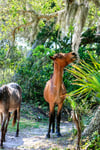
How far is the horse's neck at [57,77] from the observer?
19.5 feet

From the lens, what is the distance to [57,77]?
6.01m

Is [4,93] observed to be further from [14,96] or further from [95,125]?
[95,125]

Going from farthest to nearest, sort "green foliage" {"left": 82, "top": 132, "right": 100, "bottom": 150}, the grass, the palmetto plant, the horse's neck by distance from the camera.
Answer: the grass, the horse's neck, "green foliage" {"left": 82, "top": 132, "right": 100, "bottom": 150}, the palmetto plant

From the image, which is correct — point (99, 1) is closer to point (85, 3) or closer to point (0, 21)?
point (85, 3)

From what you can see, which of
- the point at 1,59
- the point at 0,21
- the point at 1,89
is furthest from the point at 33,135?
the point at 1,59

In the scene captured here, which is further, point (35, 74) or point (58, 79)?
point (35, 74)

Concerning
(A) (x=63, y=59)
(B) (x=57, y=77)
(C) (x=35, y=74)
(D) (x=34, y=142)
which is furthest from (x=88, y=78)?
(C) (x=35, y=74)

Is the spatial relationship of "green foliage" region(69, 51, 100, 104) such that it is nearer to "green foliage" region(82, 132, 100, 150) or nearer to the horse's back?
"green foliage" region(82, 132, 100, 150)

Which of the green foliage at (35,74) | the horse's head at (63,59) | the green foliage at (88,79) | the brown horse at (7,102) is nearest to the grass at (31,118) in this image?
the green foliage at (35,74)

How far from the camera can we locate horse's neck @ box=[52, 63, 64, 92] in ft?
19.5

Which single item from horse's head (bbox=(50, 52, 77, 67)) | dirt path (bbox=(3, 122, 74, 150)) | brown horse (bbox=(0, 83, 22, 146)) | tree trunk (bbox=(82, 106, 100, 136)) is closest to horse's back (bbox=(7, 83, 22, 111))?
brown horse (bbox=(0, 83, 22, 146))

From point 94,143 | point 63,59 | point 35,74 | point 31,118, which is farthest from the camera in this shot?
point 35,74

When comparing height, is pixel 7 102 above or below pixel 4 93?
below

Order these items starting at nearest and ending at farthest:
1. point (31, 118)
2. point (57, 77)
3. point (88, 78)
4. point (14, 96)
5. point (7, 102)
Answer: point (88, 78)
point (7, 102)
point (57, 77)
point (14, 96)
point (31, 118)
